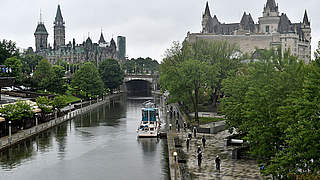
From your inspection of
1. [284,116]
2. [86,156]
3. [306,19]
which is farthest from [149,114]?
[306,19]

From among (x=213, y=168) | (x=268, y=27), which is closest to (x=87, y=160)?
(x=213, y=168)

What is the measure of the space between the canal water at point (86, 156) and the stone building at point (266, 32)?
92671 mm

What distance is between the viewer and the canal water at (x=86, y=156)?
102ft

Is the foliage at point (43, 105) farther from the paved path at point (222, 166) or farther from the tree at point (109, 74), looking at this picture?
the tree at point (109, 74)

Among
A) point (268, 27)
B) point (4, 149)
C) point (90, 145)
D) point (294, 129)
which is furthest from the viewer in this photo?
point (268, 27)

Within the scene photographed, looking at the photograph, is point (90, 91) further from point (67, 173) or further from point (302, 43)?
point (302, 43)

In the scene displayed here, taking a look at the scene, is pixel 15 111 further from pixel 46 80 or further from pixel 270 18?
pixel 270 18

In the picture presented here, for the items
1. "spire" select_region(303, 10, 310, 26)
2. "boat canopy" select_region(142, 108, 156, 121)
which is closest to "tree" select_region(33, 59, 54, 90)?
"boat canopy" select_region(142, 108, 156, 121)

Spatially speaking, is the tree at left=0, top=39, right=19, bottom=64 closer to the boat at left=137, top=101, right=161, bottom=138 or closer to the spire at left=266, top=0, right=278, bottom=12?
the boat at left=137, top=101, right=161, bottom=138

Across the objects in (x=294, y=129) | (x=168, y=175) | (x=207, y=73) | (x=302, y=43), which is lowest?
(x=168, y=175)

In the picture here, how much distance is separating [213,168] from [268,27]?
136 metres

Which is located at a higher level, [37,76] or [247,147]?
[37,76]

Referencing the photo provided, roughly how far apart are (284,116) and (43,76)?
83.2 m

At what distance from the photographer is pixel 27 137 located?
152 feet
